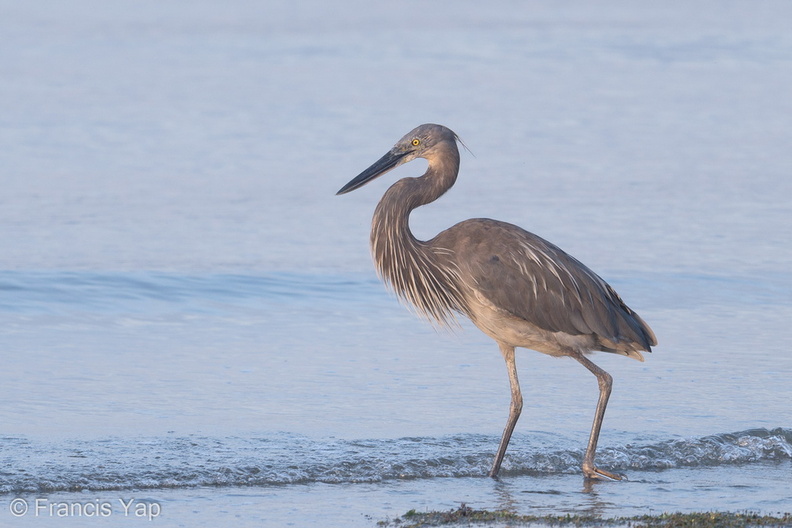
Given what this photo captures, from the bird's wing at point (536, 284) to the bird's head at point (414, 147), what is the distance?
53 cm

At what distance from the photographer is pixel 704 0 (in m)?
30.8

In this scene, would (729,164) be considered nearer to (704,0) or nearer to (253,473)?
(253,473)

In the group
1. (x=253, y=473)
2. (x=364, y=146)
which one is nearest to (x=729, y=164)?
(x=364, y=146)

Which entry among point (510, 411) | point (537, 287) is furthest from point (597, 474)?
point (537, 287)

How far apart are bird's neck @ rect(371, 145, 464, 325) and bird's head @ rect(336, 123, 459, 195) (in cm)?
7

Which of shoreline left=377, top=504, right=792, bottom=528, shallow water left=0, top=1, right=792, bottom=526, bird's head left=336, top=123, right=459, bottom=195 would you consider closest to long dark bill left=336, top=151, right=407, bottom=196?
bird's head left=336, top=123, right=459, bottom=195

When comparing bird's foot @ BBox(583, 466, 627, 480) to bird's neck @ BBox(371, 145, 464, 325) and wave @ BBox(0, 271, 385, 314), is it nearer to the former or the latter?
bird's neck @ BBox(371, 145, 464, 325)

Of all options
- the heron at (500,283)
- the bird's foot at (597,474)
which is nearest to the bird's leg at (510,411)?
the heron at (500,283)

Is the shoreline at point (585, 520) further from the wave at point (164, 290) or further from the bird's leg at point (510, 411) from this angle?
the wave at point (164, 290)

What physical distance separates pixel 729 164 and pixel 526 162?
2502 mm

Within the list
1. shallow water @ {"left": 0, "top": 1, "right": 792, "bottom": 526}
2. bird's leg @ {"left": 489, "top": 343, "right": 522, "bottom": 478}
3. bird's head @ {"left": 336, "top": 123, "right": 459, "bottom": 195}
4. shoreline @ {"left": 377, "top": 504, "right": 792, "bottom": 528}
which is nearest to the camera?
shoreline @ {"left": 377, "top": 504, "right": 792, "bottom": 528}

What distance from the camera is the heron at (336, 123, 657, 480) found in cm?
749

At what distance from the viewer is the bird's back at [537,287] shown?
7480mm

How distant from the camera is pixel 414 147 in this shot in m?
7.96
